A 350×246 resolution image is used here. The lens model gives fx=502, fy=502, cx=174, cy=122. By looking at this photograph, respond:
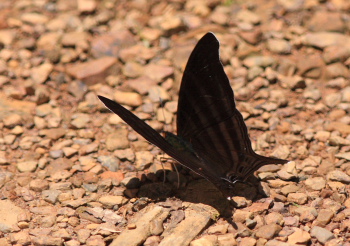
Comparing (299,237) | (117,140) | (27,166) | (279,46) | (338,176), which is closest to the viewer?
(299,237)

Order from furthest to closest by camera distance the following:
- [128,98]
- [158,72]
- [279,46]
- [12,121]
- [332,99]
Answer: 1. [279,46]
2. [158,72]
3. [128,98]
4. [332,99]
5. [12,121]

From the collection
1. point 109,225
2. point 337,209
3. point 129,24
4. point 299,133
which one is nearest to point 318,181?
point 337,209

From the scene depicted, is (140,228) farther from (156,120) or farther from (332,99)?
(332,99)

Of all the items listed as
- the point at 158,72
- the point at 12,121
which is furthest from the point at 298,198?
the point at 12,121

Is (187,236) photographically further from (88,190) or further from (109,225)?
(88,190)

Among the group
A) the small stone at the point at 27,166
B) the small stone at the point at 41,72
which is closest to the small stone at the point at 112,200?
the small stone at the point at 27,166

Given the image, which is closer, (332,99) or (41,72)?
(332,99)

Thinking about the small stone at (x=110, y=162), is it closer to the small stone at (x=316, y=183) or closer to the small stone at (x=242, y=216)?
the small stone at (x=242, y=216)
